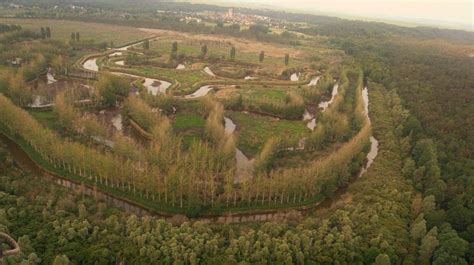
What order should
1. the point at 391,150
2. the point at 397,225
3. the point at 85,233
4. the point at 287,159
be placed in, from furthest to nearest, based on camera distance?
the point at 391,150 → the point at 287,159 → the point at 397,225 → the point at 85,233

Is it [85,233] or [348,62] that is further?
[348,62]

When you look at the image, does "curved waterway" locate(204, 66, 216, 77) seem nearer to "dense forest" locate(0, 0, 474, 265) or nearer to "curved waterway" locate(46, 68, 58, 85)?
"dense forest" locate(0, 0, 474, 265)

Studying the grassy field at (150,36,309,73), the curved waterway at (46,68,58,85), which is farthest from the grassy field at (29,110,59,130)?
the grassy field at (150,36,309,73)

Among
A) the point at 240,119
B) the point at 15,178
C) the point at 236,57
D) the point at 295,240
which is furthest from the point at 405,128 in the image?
the point at 236,57

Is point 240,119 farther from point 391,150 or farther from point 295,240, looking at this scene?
point 295,240

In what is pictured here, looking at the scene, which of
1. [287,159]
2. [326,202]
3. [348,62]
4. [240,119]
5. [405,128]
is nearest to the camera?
[326,202]

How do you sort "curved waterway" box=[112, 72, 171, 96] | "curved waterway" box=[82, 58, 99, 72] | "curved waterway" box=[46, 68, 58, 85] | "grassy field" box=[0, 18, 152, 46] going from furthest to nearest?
"grassy field" box=[0, 18, 152, 46] < "curved waterway" box=[82, 58, 99, 72] < "curved waterway" box=[112, 72, 171, 96] < "curved waterway" box=[46, 68, 58, 85]

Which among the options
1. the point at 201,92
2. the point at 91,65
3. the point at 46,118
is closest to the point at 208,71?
the point at 201,92
